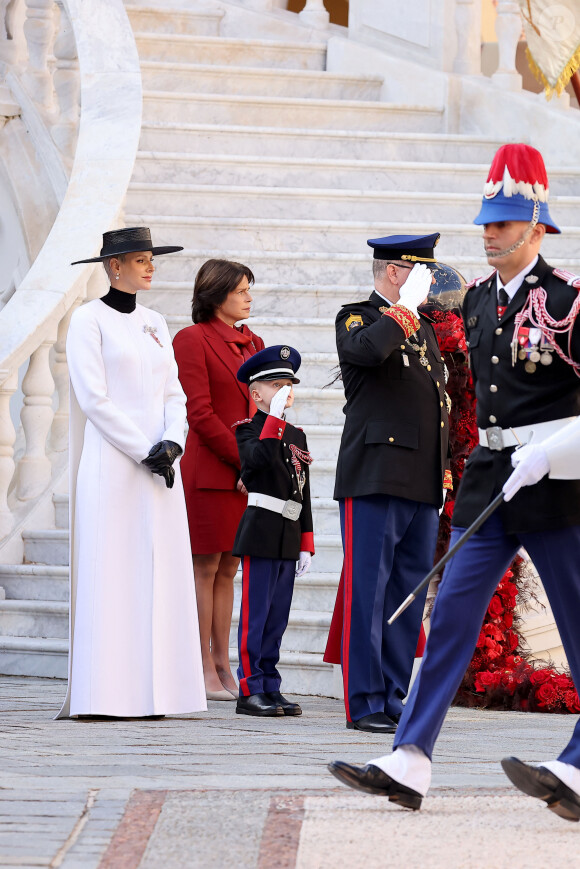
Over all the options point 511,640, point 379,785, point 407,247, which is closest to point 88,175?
point 407,247

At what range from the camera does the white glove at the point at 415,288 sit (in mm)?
5078

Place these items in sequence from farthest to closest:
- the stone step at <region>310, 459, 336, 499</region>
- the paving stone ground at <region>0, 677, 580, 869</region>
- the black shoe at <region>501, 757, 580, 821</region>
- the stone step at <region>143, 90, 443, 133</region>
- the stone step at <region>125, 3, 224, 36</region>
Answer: the stone step at <region>125, 3, 224, 36</region>
the stone step at <region>143, 90, 443, 133</region>
the stone step at <region>310, 459, 336, 499</region>
the black shoe at <region>501, 757, 580, 821</region>
the paving stone ground at <region>0, 677, 580, 869</region>

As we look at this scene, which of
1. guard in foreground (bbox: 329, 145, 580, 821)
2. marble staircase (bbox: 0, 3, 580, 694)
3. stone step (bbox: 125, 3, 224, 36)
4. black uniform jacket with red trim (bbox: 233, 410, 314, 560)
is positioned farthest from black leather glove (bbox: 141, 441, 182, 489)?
stone step (bbox: 125, 3, 224, 36)

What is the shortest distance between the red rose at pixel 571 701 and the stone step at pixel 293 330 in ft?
8.69

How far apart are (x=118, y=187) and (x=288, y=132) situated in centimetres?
178

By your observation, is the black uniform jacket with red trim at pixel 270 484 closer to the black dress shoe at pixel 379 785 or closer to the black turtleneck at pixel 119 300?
the black turtleneck at pixel 119 300

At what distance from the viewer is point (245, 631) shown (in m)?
5.57

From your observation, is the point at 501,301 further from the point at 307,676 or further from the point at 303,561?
the point at 307,676

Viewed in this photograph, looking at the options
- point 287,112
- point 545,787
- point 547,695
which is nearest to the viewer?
point 545,787

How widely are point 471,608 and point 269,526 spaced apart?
2.04 metres

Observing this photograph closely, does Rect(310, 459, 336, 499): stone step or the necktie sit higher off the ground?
the necktie

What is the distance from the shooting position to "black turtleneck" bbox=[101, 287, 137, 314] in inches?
220

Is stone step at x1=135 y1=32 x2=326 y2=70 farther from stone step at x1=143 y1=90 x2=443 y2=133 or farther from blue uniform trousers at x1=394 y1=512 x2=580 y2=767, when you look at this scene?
blue uniform trousers at x1=394 y1=512 x2=580 y2=767

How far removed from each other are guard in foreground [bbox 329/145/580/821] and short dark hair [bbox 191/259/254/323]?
233 centimetres
